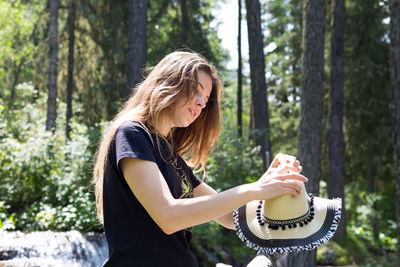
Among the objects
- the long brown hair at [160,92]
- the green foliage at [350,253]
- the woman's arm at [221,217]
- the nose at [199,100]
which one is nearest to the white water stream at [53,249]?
the woman's arm at [221,217]

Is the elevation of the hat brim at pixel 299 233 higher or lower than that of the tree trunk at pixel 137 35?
lower

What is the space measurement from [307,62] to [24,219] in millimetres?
5510

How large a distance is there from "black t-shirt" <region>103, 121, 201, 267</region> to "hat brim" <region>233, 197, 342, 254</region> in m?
0.37

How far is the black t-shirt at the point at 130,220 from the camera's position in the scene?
196 centimetres

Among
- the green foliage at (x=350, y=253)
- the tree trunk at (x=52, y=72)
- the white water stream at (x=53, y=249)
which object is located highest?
the tree trunk at (x=52, y=72)

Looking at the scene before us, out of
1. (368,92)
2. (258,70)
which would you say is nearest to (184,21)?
(258,70)

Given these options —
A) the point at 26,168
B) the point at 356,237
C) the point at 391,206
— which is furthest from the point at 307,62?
the point at 391,206

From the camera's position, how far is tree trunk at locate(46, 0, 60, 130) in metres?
15.4

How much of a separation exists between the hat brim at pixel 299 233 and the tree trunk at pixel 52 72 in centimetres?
1320

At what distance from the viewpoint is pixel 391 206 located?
727 inches

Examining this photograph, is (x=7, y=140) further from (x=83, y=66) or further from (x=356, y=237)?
(x=356, y=237)

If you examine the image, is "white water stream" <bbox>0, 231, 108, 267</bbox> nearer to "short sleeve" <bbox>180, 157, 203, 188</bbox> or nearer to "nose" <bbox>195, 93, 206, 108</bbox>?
"short sleeve" <bbox>180, 157, 203, 188</bbox>

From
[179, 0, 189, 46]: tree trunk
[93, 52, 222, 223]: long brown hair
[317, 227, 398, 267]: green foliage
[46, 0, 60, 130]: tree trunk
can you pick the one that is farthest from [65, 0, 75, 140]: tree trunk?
[93, 52, 222, 223]: long brown hair

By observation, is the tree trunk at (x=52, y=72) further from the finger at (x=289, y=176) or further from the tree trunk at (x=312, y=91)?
the finger at (x=289, y=176)
